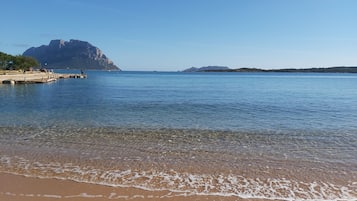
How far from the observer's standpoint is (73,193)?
789 cm

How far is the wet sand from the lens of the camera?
7.59 meters

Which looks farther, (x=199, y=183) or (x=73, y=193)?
(x=199, y=183)

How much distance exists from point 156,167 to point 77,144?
15.8 feet

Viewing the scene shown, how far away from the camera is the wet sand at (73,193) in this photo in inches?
299

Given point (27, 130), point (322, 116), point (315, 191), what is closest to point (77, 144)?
point (27, 130)

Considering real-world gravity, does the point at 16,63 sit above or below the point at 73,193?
above

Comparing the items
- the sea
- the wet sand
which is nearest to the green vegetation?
the sea

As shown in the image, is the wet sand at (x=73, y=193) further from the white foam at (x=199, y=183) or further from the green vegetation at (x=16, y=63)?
the green vegetation at (x=16, y=63)

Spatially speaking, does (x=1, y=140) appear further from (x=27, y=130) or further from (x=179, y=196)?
(x=179, y=196)

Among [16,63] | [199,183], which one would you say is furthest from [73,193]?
[16,63]

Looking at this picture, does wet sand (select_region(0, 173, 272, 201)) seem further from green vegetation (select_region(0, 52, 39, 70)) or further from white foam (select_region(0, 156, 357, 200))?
green vegetation (select_region(0, 52, 39, 70))

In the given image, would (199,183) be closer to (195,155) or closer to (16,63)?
(195,155)

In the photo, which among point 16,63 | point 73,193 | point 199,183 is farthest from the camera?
point 16,63

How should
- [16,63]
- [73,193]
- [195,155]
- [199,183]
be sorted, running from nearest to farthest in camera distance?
[73,193]
[199,183]
[195,155]
[16,63]
